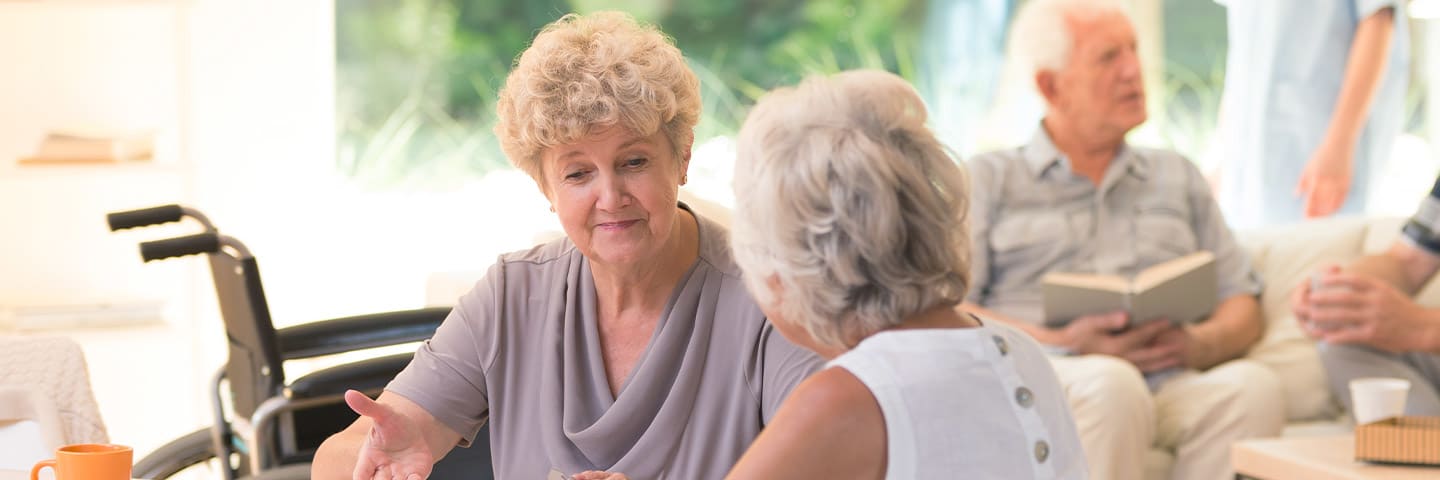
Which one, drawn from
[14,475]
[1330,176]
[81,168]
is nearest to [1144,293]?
[1330,176]

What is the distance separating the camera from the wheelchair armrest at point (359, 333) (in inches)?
94.9

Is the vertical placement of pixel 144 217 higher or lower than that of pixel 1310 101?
lower

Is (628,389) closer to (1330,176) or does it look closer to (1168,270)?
(1168,270)

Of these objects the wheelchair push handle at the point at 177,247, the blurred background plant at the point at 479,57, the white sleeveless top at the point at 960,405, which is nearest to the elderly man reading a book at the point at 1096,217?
the blurred background plant at the point at 479,57

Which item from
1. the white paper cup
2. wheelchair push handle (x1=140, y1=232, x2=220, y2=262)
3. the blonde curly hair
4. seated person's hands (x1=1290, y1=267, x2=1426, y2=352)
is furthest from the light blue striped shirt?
the blonde curly hair

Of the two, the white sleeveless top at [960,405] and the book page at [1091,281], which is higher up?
the white sleeveless top at [960,405]

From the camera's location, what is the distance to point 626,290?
174 centimetres

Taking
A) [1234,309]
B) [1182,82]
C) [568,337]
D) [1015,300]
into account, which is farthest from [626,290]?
[1182,82]

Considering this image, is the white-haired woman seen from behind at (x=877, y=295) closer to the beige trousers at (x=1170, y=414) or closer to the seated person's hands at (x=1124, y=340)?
the beige trousers at (x=1170, y=414)

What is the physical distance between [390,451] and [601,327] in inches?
11.4

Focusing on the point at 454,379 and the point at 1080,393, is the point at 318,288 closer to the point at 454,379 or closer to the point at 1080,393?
the point at 1080,393

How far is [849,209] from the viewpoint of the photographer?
1.19m

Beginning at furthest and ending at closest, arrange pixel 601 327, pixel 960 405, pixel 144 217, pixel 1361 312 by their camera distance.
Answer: pixel 1361 312 < pixel 144 217 < pixel 601 327 < pixel 960 405

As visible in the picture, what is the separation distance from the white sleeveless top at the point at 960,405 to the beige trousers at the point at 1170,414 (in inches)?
69.5
